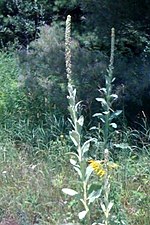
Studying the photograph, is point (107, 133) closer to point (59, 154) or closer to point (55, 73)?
point (59, 154)

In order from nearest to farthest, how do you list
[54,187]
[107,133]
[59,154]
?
[107,133], [54,187], [59,154]

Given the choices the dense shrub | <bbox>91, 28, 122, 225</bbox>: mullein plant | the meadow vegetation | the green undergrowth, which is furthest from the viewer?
the dense shrub

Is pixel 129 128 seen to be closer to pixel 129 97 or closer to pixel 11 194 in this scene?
pixel 129 97

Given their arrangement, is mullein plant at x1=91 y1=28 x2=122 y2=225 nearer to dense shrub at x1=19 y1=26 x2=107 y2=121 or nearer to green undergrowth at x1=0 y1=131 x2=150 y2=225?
green undergrowth at x1=0 y1=131 x2=150 y2=225

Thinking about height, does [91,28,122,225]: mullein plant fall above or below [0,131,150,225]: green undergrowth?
above

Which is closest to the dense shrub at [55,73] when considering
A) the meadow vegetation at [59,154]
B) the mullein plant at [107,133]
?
the meadow vegetation at [59,154]

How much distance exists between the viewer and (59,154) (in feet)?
15.9

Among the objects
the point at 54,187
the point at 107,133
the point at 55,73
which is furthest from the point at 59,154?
the point at 55,73

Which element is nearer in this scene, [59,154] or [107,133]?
[107,133]

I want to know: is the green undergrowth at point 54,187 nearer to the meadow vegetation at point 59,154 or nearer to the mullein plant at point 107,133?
the meadow vegetation at point 59,154

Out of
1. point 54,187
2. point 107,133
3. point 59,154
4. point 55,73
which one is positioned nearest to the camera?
point 107,133

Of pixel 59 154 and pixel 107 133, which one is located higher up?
pixel 107 133

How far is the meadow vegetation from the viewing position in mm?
3730

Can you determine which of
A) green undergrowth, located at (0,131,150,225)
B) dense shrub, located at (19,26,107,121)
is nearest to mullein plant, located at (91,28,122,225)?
green undergrowth, located at (0,131,150,225)
